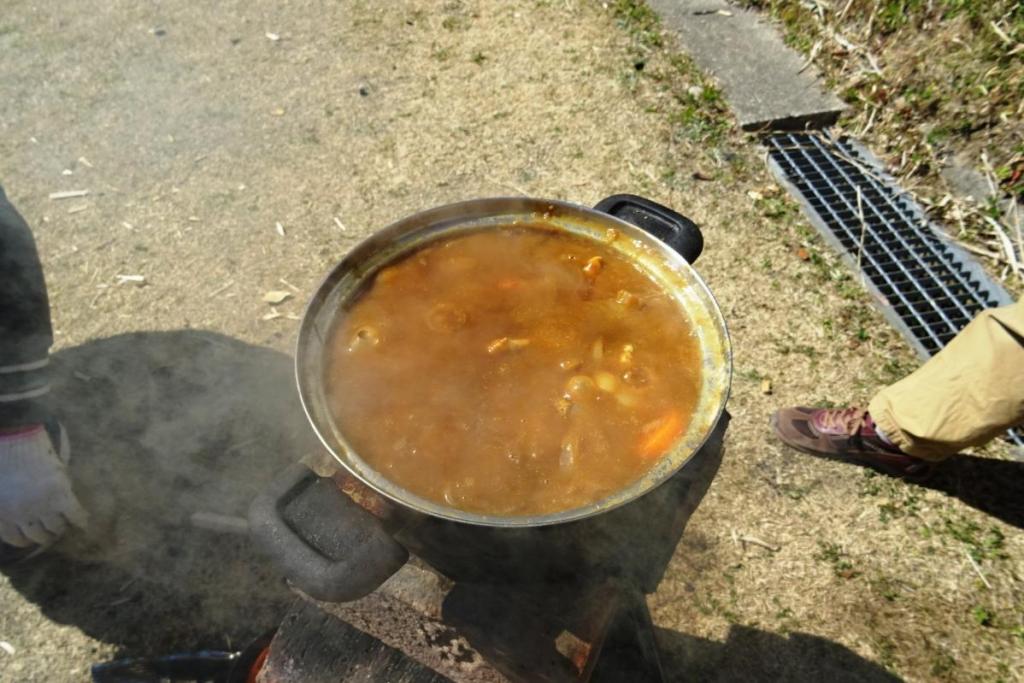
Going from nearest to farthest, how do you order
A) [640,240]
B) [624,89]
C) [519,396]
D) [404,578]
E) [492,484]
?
[492,484], [519,396], [640,240], [404,578], [624,89]

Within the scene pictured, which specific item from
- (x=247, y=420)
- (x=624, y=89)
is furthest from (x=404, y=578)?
(x=624, y=89)

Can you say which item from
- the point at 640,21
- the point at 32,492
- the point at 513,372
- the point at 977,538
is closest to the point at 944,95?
the point at 640,21

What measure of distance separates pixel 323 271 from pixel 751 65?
4.36m

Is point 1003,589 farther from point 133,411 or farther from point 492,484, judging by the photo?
point 133,411

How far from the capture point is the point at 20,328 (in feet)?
10.3

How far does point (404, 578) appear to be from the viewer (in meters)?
2.76

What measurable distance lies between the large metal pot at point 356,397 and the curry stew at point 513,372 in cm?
4

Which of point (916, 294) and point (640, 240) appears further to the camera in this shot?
point (916, 294)

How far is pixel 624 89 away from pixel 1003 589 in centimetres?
476

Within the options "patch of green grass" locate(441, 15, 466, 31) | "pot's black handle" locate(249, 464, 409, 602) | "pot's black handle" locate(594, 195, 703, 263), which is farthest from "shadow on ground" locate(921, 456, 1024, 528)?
"patch of green grass" locate(441, 15, 466, 31)

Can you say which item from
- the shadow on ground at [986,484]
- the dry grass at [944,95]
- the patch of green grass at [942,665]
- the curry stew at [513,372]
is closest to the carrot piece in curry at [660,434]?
the curry stew at [513,372]

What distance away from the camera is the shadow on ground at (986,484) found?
388cm

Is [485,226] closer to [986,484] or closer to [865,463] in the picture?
[865,463]

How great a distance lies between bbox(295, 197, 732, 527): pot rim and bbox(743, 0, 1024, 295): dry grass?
379 cm
